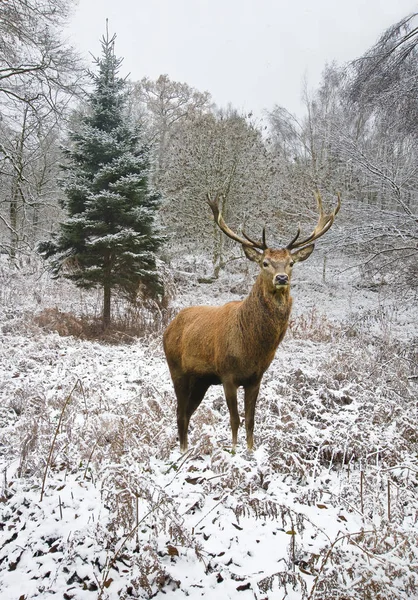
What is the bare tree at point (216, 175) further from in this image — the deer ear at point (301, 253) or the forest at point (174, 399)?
the deer ear at point (301, 253)

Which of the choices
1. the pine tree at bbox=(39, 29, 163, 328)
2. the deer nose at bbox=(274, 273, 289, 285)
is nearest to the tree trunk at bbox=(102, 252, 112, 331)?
the pine tree at bbox=(39, 29, 163, 328)

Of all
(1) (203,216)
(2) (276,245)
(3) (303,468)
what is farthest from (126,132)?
(3) (303,468)

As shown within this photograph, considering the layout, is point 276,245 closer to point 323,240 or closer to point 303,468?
point 323,240

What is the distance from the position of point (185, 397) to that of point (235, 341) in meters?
0.94

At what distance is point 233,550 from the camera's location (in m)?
2.45

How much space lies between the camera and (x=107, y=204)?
898 cm

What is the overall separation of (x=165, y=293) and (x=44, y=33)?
6363 mm

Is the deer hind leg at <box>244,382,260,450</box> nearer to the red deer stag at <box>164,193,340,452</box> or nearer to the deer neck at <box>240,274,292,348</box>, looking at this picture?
the red deer stag at <box>164,193,340,452</box>

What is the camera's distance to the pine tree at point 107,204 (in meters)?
8.98

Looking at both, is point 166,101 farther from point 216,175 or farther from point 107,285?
point 107,285

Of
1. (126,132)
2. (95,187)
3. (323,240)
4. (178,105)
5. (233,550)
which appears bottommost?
(233,550)

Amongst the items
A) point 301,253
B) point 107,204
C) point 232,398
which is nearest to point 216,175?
point 107,204

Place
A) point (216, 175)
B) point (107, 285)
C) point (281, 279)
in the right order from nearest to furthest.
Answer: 1. point (281, 279)
2. point (107, 285)
3. point (216, 175)

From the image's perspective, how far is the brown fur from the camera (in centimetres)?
310
